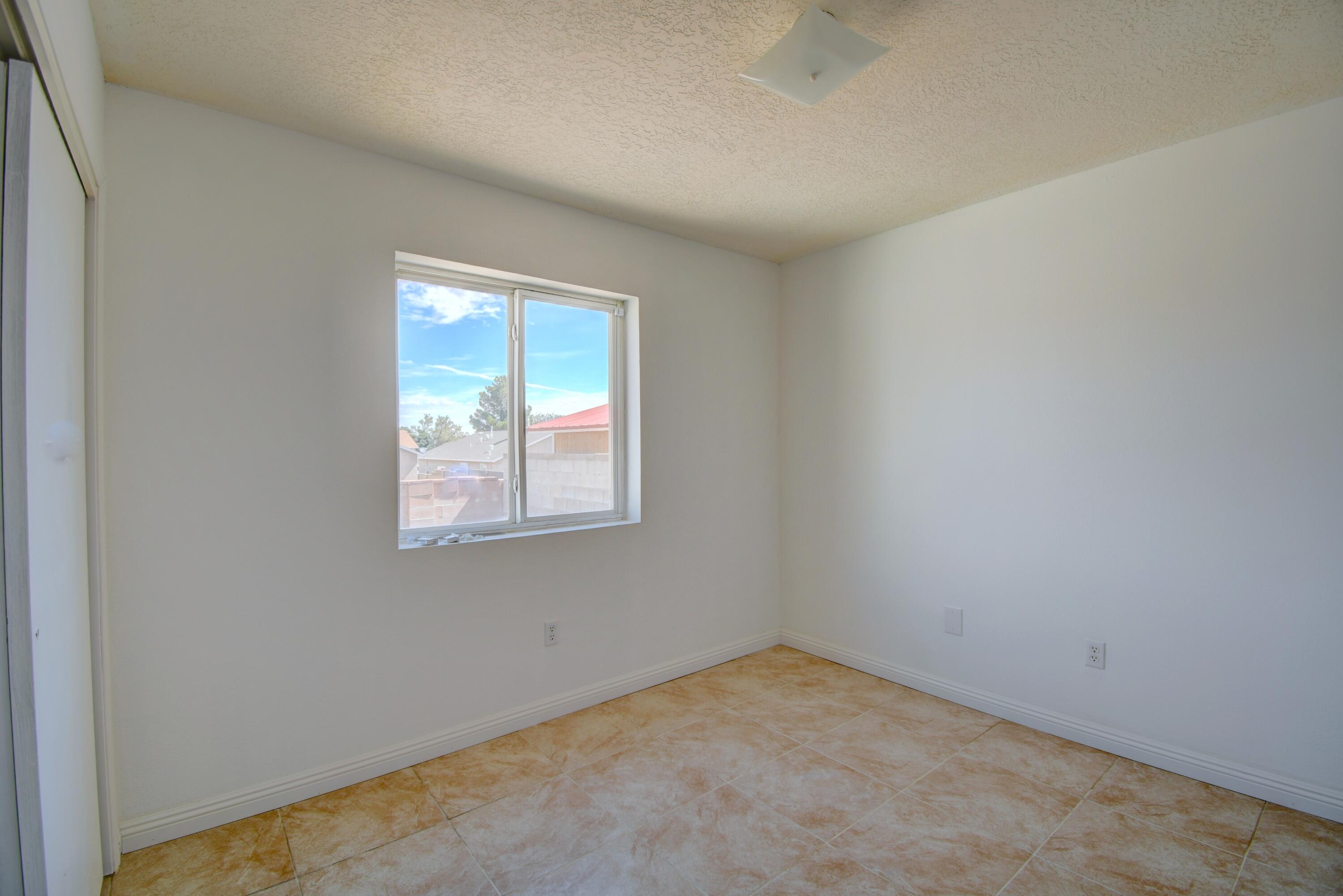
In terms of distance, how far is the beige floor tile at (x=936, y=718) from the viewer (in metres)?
2.69

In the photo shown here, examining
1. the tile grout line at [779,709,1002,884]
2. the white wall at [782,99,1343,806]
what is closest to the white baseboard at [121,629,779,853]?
the tile grout line at [779,709,1002,884]

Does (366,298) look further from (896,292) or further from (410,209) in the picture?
(896,292)

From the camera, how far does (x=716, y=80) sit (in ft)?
6.39

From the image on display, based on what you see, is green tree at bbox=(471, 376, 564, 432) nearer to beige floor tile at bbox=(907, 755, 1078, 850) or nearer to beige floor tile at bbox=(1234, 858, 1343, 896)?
beige floor tile at bbox=(907, 755, 1078, 850)

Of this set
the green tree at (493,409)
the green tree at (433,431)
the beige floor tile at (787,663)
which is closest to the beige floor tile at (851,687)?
the beige floor tile at (787,663)

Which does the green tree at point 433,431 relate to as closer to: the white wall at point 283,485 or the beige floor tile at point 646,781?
the white wall at point 283,485

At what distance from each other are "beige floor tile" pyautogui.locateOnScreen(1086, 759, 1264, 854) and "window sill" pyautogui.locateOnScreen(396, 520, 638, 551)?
224 centimetres

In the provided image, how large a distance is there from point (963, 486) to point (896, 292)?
1.09 meters

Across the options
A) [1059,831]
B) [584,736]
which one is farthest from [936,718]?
[584,736]

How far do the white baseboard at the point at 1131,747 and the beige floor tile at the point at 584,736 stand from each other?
1442 mm

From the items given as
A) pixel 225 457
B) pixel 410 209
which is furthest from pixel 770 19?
pixel 225 457

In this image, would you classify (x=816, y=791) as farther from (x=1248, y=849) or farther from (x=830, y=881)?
(x=1248, y=849)

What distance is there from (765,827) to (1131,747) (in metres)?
1.60

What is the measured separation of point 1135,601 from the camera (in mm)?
2504
